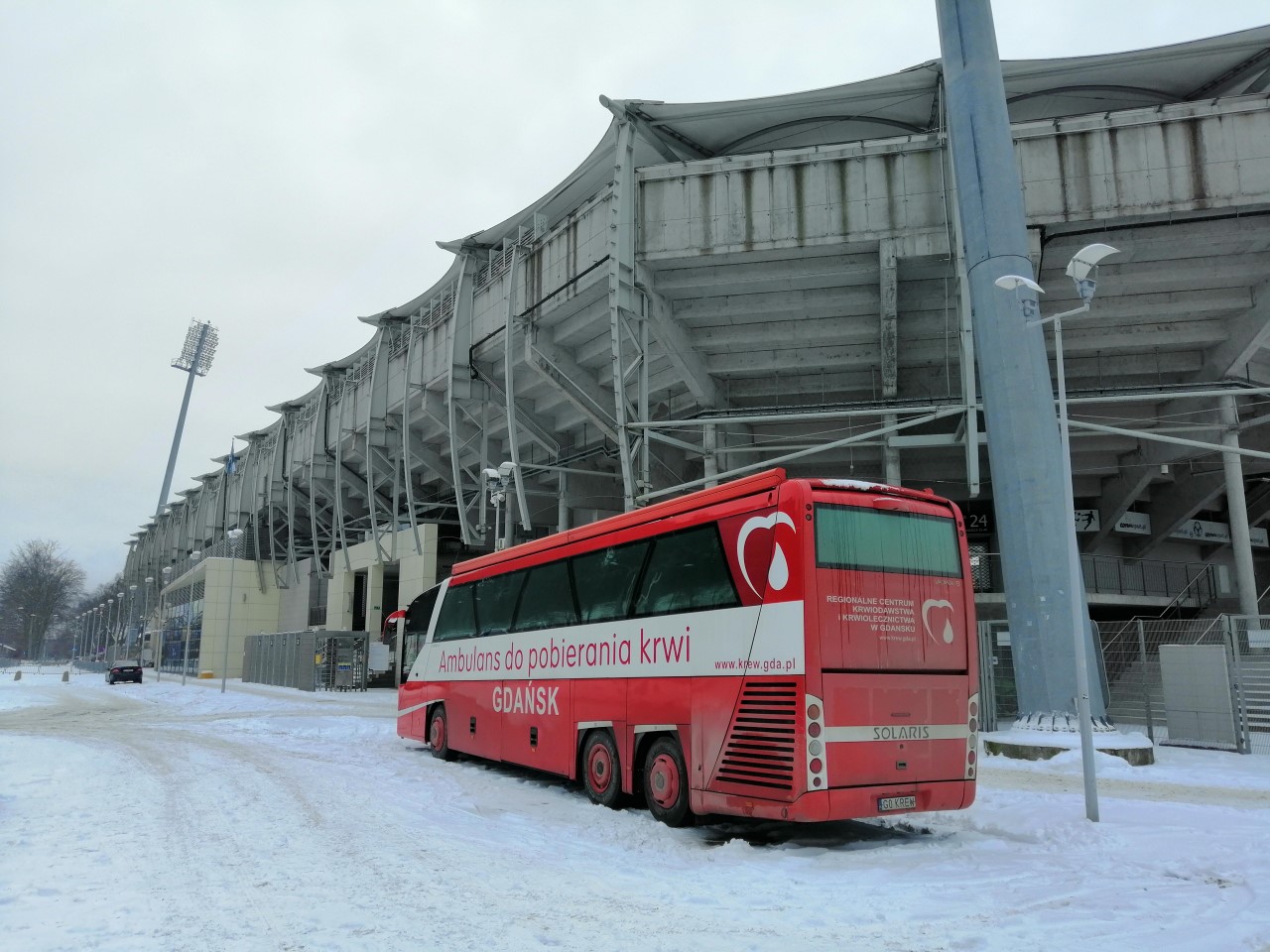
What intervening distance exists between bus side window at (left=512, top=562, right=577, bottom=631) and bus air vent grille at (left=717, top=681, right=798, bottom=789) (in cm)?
355

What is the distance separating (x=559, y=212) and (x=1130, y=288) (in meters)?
17.6

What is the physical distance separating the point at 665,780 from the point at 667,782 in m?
0.05

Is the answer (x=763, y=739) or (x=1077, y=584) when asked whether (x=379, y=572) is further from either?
(x=763, y=739)

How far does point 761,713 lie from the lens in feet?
27.2

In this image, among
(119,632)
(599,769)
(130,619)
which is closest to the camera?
(599,769)

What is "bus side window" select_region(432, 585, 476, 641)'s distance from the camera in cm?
1484

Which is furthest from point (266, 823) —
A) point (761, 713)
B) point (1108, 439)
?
point (1108, 439)

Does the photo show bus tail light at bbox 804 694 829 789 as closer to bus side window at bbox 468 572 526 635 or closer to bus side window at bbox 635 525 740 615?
bus side window at bbox 635 525 740 615

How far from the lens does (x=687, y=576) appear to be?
958 centimetres

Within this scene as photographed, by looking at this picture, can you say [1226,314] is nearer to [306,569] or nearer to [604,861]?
[604,861]

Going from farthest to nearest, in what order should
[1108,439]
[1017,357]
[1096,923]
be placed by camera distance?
[1108,439], [1017,357], [1096,923]

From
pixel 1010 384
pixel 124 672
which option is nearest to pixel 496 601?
pixel 1010 384

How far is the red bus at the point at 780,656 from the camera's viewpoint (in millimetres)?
8055

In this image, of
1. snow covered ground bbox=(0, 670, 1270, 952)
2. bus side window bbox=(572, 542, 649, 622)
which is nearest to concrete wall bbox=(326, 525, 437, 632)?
snow covered ground bbox=(0, 670, 1270, 952)
